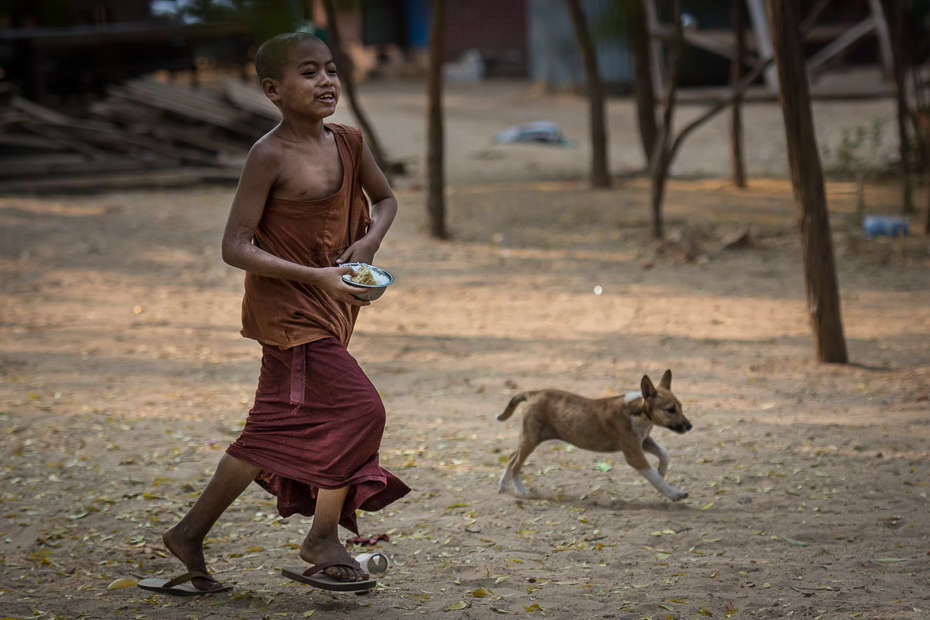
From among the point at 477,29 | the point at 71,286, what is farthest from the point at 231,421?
the point at 477,29

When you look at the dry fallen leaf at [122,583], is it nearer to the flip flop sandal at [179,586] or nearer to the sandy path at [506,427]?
the sandy path at [506,427]

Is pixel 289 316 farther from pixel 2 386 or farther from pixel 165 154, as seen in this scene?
pixel 165 154

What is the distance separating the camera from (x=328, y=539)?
3.02 metres

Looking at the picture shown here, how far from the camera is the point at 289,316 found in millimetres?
2967

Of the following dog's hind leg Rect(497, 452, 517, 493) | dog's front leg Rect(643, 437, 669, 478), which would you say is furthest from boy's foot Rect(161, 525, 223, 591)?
dog's front leg Rect(643, 437, 669, 478)

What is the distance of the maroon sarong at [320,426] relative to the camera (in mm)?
2928

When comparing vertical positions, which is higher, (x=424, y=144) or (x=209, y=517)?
(x=424, y=144)

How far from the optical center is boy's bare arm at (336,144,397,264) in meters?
3.04

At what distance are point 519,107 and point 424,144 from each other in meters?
5.45

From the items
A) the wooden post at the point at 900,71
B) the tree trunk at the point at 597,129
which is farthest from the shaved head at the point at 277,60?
the tree trunk at the point at 597,129

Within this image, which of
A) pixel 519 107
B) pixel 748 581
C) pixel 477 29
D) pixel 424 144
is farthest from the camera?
pixel 477 29

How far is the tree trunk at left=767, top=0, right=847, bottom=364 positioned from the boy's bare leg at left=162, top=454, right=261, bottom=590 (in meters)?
4.80

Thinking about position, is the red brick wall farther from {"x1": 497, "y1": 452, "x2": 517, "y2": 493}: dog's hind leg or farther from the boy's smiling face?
the boy's smiling face

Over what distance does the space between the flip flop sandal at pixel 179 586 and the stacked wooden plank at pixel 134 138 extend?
12.1 m
